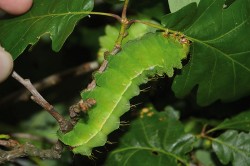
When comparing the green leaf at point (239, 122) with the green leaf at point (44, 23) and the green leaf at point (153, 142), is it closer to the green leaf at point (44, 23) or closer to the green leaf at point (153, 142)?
the green leaf at point (153, 142)

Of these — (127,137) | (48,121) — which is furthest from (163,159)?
(48,121)

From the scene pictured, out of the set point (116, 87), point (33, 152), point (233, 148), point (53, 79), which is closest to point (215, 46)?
point (116, 87)

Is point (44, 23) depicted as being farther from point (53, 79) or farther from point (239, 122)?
point (239, 122)

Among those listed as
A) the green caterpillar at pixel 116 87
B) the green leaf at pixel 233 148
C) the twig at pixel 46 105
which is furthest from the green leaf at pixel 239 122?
the twig at pixel 46 105

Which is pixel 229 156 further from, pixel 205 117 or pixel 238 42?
pixel 238 42

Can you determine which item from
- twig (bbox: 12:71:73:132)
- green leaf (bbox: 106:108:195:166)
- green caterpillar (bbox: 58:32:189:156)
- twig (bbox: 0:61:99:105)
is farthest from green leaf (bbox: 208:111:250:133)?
twig (bbox: 12:71:73:132)

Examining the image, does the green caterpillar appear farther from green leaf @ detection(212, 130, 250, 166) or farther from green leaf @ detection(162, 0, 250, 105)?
green leaf @ detection(212, 130, 250, 166)
